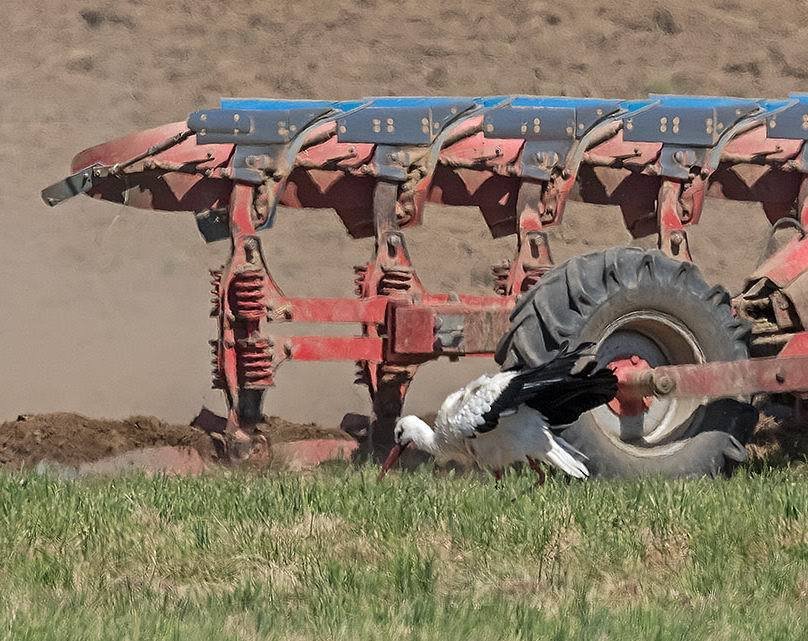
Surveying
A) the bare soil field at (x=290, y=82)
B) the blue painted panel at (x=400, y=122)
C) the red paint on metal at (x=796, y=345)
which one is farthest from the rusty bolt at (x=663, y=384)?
the bare soil field at (x=290, y=82)

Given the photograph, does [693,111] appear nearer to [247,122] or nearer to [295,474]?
[247,122]

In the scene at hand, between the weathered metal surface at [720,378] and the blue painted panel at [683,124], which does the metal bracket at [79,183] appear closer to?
the blue painted panel at [683,124]

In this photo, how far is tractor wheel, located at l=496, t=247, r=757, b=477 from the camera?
8.66 m

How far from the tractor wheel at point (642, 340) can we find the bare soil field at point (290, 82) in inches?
384

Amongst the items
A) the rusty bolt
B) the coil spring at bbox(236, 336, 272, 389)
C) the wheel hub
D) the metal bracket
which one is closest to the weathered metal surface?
the rusty bolt

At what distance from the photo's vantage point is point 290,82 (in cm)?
2209

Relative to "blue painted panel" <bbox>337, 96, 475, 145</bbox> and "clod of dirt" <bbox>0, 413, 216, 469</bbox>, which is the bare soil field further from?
"blue painted panel" <bbox>337, 96, 475, 145</bbox>

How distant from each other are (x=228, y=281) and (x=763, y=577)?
510 centimetres

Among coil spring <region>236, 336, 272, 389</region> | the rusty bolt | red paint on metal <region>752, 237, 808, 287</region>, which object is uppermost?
red paint on metal <region>752, 237, 808, 287</region>

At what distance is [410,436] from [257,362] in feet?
6.56

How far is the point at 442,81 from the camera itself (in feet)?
73.8

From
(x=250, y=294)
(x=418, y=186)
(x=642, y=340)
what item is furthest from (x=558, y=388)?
(x=418, y=186)

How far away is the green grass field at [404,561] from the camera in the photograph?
5.58 metres

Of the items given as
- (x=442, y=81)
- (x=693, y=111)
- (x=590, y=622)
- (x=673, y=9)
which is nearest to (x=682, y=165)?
(x=693, y=111)
